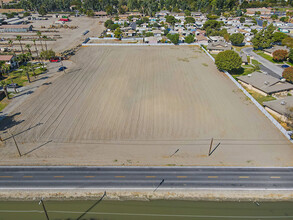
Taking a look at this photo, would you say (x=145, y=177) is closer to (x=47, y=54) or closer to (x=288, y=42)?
(x=47, y=54)

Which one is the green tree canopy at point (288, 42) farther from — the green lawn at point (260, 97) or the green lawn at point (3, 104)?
the green lawn at point (3, 104)

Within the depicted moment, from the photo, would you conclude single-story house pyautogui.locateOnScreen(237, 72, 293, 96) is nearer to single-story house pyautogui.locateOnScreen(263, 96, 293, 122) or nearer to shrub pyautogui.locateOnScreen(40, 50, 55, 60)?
single-story house pyautogui.locateOnScreen(263, 96, 293, 122)

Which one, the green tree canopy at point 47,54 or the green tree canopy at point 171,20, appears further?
the green tree canopy at point 171,20

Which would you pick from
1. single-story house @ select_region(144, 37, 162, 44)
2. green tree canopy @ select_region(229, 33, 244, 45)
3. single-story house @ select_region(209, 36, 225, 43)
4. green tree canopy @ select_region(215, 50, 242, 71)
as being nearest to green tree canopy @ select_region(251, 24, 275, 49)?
green tree canopy @ select_region(229, 33, 244, 45)

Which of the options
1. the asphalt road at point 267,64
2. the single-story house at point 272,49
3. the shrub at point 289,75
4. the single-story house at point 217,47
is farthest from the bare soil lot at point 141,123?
the single-story house at point 272,49

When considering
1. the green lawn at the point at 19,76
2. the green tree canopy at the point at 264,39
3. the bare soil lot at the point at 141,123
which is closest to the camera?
the bare soil lot at the point at 141,123

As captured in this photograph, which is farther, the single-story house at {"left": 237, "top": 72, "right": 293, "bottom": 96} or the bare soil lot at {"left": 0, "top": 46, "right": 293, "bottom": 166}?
the single-story house at {"left": 237, "top": 72, "right": 293, "bottom": 96}
